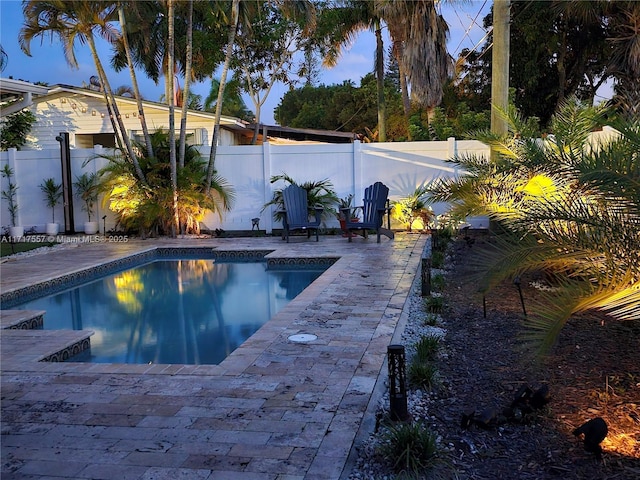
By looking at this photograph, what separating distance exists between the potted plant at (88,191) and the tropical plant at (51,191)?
0.40 meters

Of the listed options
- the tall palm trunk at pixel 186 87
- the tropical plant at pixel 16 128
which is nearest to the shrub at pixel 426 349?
the tall palm trunk at pixel 186 87

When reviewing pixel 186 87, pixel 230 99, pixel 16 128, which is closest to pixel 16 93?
pixel 186 87

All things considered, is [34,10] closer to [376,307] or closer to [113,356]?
[113,356]

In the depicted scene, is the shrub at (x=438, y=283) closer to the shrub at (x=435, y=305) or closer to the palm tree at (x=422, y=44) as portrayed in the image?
the shrub at (x=435, y=305)

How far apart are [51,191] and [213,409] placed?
36.3ft

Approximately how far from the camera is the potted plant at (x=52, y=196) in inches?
498

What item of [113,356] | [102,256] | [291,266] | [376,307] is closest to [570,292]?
[376,307]

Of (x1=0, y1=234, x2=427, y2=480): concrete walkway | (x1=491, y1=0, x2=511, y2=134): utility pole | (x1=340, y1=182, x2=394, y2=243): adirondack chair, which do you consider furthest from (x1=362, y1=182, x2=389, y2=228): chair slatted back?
(x1=0, y1=234, x2=427, y2=480): concrete walkway

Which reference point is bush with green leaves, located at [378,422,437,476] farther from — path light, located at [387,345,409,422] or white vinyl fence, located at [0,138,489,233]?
white vinyl fence, located at [0,138,489,233]

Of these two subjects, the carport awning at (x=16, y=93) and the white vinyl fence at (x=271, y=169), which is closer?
the carport awning at (x=16, y=93)

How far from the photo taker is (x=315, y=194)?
12.1 m

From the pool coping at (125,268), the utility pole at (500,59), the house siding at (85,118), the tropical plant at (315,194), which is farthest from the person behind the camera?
the house siding at (85,118)

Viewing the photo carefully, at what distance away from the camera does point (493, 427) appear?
3139 mm

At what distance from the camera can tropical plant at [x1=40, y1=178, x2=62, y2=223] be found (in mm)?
12711
